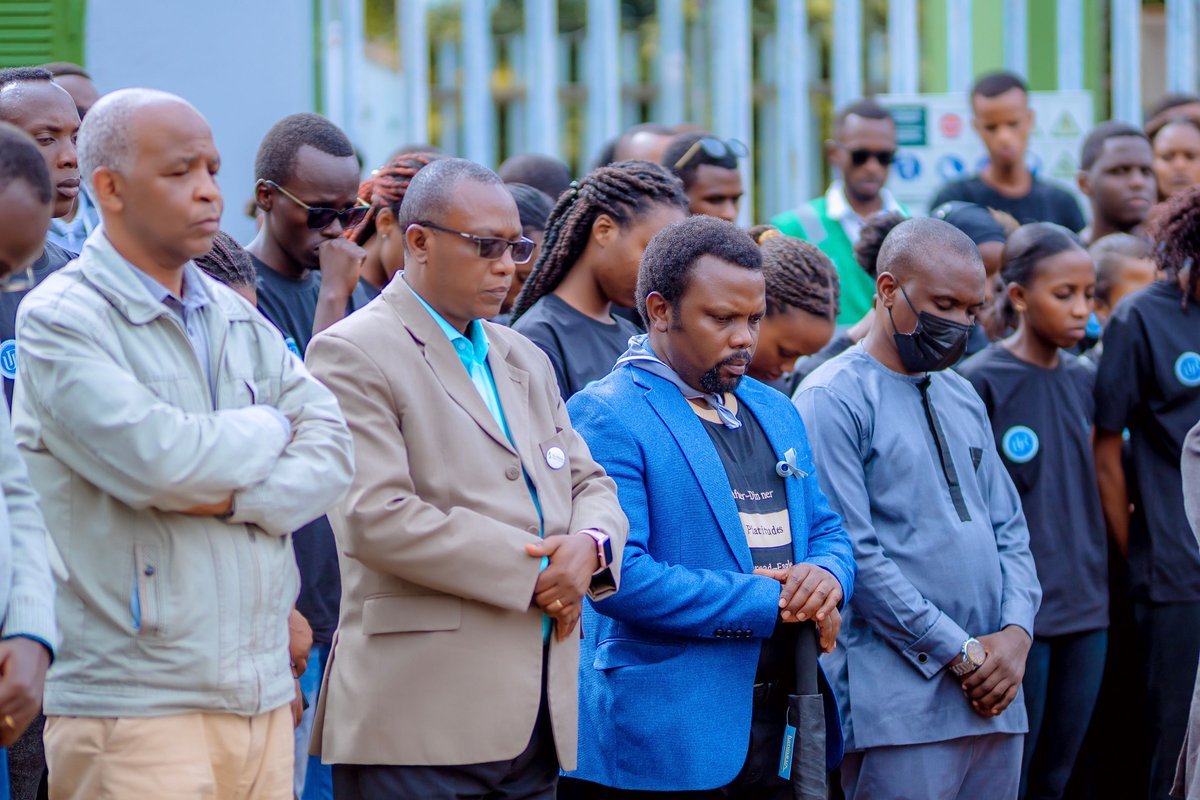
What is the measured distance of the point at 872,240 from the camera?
622 centimetres

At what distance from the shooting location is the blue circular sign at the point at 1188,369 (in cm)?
573

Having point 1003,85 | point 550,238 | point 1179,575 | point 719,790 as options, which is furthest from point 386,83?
point 719,790

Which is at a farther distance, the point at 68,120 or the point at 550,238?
the point at 550,238

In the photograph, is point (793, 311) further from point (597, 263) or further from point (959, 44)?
point (959, 44)

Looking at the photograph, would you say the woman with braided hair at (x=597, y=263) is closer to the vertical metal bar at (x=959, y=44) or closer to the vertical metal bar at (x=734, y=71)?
the vertical metal bar at (x=734, y=71)

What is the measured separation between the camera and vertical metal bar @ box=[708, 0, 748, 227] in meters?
9.65

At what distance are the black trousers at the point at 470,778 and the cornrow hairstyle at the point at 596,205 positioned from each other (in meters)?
1.78

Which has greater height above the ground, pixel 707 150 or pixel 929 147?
pixel 929 147

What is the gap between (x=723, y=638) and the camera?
3.95 m

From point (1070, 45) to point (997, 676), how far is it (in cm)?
721

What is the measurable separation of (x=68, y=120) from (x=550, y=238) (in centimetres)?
158

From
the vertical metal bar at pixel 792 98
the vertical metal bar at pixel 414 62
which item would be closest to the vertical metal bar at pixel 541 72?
the vertical metal bar at pixel 414 62

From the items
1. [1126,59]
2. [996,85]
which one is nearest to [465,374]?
[996,85]

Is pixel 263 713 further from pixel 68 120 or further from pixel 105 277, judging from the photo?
pixel 68 120
